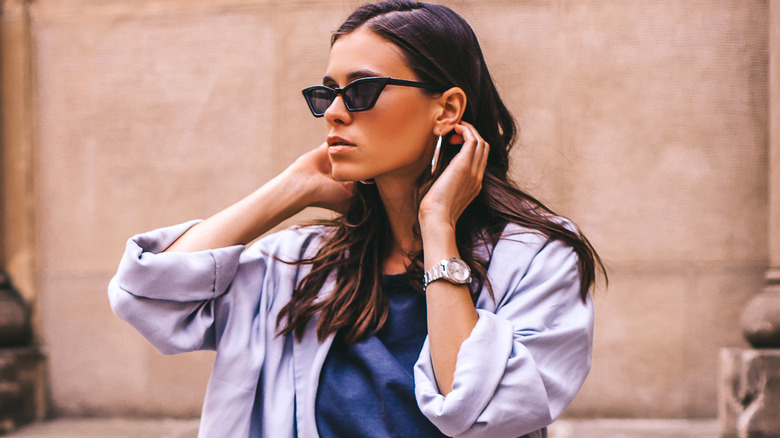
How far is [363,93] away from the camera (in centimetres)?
179

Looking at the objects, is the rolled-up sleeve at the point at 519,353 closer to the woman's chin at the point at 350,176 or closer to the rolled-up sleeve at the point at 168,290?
the woman's chin at the point at 350,176

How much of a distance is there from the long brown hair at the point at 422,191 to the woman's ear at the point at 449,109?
32 mm

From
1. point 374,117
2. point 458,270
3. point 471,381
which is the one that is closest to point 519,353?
point 471,381

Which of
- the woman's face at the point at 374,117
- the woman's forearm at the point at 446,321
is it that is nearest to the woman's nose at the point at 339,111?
the woman's face at the point at 374,117

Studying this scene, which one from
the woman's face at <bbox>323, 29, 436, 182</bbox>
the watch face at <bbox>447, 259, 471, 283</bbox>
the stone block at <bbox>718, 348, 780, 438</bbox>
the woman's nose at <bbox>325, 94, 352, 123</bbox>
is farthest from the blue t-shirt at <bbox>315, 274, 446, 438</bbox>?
the stone block at <bbox>718, 348, 780, 438</bbox>

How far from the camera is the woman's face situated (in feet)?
5.97

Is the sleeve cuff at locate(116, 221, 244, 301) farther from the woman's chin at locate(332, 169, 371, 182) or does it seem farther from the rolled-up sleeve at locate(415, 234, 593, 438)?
the rolled-up sleeve at locate(415, 234, 593, 438)

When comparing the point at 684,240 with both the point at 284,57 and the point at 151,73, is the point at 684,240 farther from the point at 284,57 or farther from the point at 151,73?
the point at 151,73

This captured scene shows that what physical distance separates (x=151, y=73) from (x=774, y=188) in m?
4.32

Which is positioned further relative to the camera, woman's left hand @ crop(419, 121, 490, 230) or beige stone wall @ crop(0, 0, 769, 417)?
beige stone wall @ crop(0, 0, 769, 417)

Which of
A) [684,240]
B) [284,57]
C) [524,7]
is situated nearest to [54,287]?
[284,57]

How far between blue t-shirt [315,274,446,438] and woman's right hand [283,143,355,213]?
1.25 feet

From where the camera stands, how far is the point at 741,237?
4.39 meters

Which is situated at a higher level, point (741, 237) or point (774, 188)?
point (774, 188)
